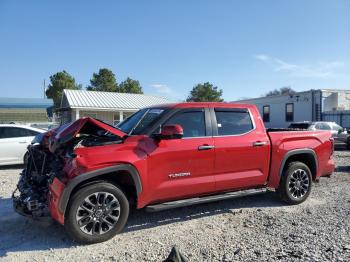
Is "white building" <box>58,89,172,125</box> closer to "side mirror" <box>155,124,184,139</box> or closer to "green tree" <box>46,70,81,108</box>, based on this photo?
"green tree" <box>46,70,81,108</box>

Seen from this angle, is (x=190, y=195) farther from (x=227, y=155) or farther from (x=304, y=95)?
(x=304, y=95)

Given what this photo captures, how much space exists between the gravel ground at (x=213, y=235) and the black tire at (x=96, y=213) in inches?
5.9

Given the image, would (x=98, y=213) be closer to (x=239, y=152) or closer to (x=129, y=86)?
(x=239, y=152)

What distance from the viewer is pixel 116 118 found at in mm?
27594

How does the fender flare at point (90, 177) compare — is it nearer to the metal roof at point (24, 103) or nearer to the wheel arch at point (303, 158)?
the wheel arch at point (303, 158)

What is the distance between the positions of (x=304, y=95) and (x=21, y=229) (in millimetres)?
25536

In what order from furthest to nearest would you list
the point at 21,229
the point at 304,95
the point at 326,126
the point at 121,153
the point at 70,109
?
1. the point at 304,95
2. the point at 70,109
3. the point at 326,126
4. the point at 21,229
5. the point at 121,153

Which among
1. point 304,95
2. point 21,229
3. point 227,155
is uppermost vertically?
point 304,95

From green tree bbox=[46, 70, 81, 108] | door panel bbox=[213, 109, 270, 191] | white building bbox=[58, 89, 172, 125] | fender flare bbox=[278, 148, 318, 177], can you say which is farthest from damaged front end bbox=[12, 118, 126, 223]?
green tree bbox=[46, 70, 81, 108]

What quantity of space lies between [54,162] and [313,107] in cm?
2465

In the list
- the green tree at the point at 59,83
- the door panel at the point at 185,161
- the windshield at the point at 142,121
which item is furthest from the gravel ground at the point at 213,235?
the green tree at the point at 59,83

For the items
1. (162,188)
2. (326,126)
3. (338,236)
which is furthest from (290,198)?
(326,126)

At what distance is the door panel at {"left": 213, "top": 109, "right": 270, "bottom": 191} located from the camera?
5.72m

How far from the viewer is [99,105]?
2569 centimetres
